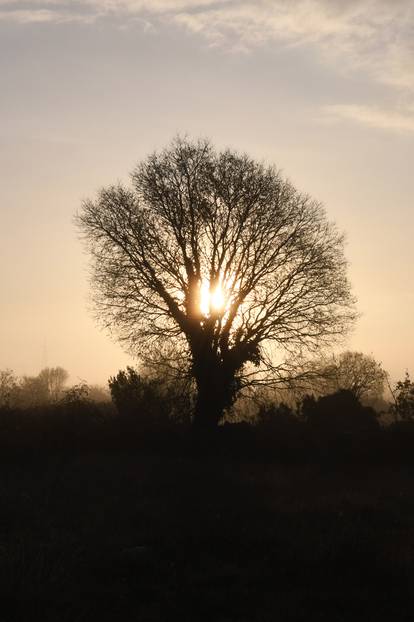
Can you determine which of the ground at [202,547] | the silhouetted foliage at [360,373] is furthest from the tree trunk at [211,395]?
the silhouetted foliage at [360,373]

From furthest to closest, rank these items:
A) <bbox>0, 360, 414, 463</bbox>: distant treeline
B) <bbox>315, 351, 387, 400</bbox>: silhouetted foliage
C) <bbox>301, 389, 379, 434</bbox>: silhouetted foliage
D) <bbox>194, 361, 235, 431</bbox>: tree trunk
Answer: <bbox>315, 351, 387, 400</bbox>: silhouetted foliage → <bbox>301, 389, 379, 434</bbox>: silhouetted foliage → <bbox>194, 361, 235, 431</bbox>: tree trunk → <bbox>0, 360, 414, 463</bbox>: distant treeline

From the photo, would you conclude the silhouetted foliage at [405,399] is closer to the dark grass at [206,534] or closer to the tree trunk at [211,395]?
the dark grass at [206,534]

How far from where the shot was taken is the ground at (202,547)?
10508mm

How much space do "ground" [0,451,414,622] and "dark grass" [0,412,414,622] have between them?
0.11 ft

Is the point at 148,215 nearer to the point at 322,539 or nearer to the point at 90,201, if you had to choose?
the point at 90,201

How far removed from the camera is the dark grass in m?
10.6

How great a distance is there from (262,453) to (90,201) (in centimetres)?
1304

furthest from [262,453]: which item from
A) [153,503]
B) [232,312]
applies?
[153,503]

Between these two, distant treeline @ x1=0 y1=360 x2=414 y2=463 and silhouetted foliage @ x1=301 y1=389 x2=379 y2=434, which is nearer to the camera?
distant treeline @ x1=0 y1=360 x2=414 y2=463

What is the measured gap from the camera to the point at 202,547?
13.6 m

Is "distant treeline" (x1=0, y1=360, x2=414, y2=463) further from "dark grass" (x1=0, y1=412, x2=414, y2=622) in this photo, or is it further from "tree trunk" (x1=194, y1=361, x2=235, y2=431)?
"tree trunk" (x1=194, y1=361, x2=235, y2=431)

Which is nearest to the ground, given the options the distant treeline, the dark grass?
the dark grass

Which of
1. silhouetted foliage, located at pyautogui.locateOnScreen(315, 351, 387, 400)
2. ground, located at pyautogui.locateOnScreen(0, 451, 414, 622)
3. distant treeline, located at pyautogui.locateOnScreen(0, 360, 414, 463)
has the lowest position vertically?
ground, located at pyautogui.locateOnScreen(0, 451, 414, 622)

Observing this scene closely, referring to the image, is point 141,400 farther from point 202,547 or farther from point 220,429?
point 202,547
